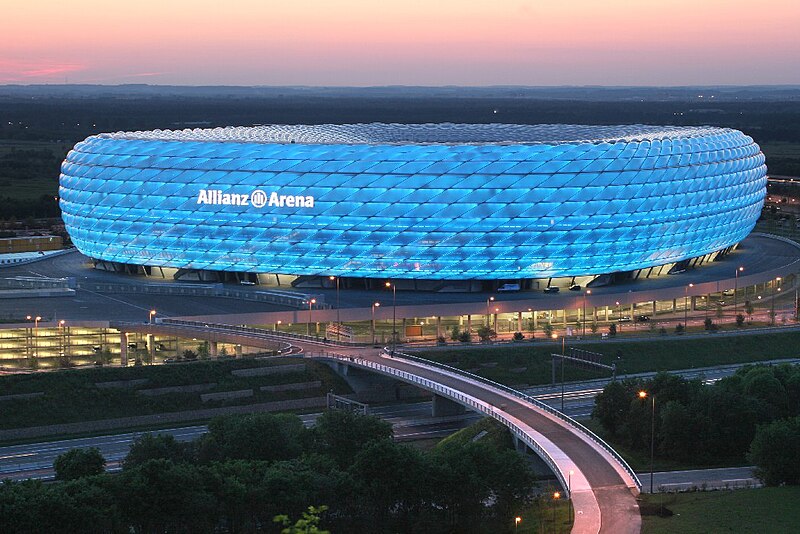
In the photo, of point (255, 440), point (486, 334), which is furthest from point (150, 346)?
point (255, 440)

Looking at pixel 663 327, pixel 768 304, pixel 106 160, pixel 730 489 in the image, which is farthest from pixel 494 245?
pixel 730 489

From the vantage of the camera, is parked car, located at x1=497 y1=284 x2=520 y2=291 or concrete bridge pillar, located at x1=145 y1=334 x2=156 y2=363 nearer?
concrete bridge pillar, located at x1=145 y1=334 x2=156 y2=363

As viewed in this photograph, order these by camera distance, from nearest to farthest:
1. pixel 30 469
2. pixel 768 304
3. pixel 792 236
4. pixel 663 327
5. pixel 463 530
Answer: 1. pixel 463 530
2. pixel 30 469
3. pixel 663 327
4. pixel 768 304
5. pixel 792 236

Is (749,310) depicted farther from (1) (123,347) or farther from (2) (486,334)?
(1) (123,347)

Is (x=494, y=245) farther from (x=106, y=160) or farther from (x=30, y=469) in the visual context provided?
(x=30, y=469)

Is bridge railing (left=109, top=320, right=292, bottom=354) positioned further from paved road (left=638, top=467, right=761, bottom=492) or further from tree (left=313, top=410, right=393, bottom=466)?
paved road (left=638, top=467, right=761, bottom=492)

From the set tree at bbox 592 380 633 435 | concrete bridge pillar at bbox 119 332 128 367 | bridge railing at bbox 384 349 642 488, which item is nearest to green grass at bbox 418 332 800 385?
bridge railing at bbox 384 349 642 488

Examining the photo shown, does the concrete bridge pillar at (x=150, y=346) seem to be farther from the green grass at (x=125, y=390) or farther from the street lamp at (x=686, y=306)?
the street lamp at (x=686, y=306)
